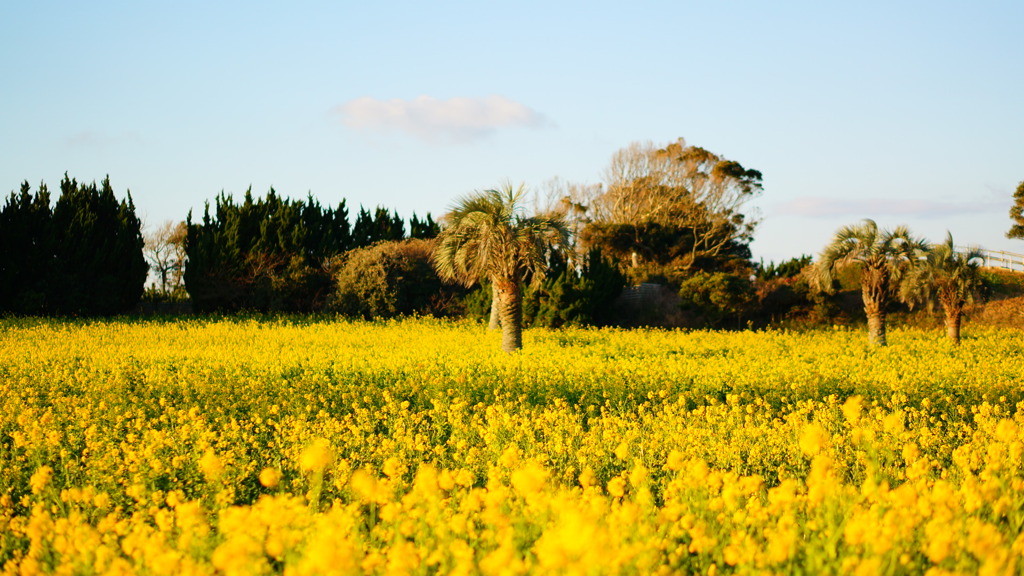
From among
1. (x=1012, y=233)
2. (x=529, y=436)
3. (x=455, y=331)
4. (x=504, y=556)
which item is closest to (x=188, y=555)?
(x=504, y=556)

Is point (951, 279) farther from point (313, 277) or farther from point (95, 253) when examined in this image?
point (95, 253)

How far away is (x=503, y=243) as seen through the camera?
17875 millimetres

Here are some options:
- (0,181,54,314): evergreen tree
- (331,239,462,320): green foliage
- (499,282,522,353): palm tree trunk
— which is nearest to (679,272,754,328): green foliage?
(331,239,462,320): green foliage

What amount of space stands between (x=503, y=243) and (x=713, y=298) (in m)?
12.3

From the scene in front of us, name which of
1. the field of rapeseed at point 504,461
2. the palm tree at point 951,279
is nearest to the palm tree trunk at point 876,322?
the palm tree at point 951,279

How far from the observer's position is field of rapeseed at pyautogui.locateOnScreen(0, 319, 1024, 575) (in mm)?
3822

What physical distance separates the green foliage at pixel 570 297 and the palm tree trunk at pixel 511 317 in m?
6.42

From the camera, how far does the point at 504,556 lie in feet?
10.5

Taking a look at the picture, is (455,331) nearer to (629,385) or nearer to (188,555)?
(629,385)

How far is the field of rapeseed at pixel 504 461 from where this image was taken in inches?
150

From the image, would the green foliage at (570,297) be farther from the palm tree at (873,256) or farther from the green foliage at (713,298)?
the palm tree at (873,256)

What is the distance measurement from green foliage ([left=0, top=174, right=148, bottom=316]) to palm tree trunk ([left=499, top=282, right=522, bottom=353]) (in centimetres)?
1689

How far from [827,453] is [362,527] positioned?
12.4ft

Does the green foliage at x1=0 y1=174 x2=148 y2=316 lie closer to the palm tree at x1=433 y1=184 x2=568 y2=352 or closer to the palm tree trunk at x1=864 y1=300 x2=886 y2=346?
the palm tree at x1=433 y1=184 x2=568 y2=352
